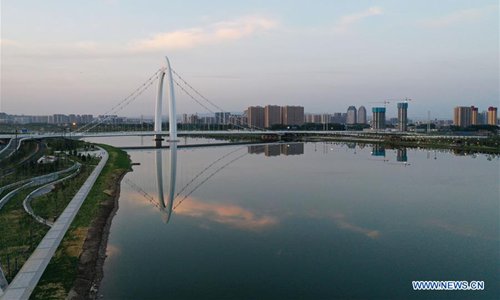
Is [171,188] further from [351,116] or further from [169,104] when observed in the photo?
[351,116]

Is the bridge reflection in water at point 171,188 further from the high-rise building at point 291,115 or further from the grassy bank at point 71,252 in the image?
the high-rise building at point 291,115

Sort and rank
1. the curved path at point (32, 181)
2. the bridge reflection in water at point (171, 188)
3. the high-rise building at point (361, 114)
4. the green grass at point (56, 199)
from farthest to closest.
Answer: the high-rise building at point (361, 114) < the bridge reflection in water at point (171, 188) < the curved path at point (32, 181) < the green grass at point (56, 199)

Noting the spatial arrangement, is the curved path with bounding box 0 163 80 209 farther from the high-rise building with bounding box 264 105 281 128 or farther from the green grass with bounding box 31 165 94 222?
the high-rise building with bounding box 264 105 281 128

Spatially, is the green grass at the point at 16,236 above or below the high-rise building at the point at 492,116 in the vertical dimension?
below

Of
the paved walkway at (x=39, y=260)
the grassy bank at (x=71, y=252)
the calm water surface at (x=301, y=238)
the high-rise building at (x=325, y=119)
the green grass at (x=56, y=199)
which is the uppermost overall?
the high-rise building at (x=325, y=119)

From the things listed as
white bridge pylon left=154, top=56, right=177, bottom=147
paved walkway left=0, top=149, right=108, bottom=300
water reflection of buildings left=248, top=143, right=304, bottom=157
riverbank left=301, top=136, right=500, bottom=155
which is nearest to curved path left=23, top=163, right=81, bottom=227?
paved walkway left=0, top=149, right=108, bottom=300

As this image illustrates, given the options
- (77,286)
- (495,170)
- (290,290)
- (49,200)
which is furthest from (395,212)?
(495,170)

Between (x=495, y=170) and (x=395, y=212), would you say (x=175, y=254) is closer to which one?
(x=395, y=212)

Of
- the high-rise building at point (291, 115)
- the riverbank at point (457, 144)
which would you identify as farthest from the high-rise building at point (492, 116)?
the riverbank at point (457, 144)
